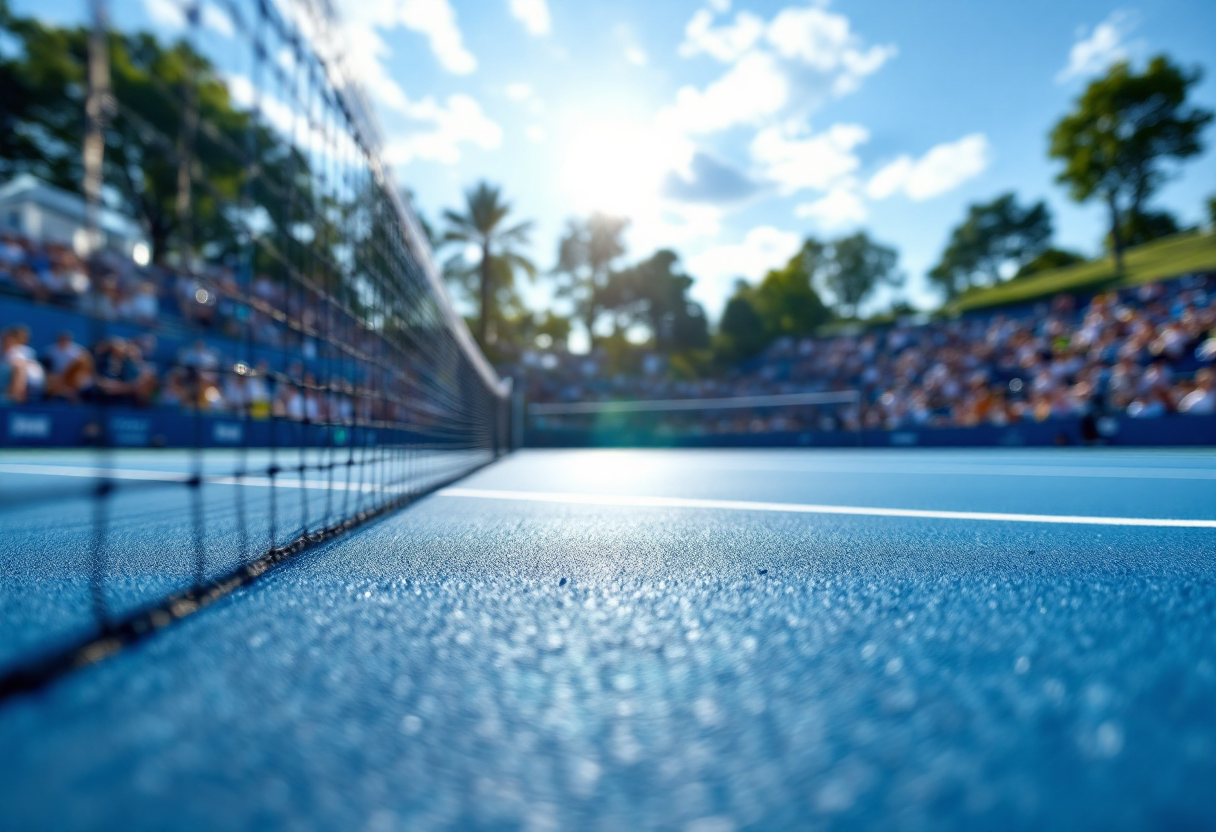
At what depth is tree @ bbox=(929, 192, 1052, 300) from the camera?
41812mm

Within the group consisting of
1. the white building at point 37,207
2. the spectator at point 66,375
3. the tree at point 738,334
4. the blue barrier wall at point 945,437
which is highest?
the white building at point 37,207

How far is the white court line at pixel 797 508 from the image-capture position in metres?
1.93

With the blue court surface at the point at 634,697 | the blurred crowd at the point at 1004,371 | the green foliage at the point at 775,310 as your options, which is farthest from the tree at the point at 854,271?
the blue court surface at the point at 634,697

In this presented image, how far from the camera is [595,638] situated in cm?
82

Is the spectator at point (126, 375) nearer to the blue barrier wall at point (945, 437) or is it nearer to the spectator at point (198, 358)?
the spectator at point (198, 358)

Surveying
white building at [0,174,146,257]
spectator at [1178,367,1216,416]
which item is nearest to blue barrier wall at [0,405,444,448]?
white building at [0,174,146,257]

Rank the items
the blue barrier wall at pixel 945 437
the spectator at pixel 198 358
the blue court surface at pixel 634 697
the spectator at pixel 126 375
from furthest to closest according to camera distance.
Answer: the blue barrier wall at pixel 945 437
the spectator at pixel 126 375
the spectator at pixel 198 358
the blue court surface at pixel 634 697

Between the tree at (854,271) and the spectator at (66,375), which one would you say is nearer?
the spectator at (66,375)

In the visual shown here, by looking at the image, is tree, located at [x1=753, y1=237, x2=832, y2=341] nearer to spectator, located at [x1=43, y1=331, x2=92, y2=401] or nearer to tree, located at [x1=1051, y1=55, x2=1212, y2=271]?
tree, located at [x1=1051, y1=55, x2=1212, y2=271]

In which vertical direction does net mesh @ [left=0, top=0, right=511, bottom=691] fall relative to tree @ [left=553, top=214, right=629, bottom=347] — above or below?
below

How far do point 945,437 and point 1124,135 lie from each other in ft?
71.5

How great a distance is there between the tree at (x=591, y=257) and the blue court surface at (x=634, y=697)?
31.8 metres

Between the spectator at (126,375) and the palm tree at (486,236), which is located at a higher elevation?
the palm tree at (486,236)

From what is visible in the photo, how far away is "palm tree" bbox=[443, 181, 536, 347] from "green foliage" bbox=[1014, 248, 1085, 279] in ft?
107
